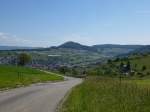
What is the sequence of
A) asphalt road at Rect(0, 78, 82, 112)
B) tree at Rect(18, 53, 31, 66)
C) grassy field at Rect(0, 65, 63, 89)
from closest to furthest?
asphalt road at Rect(0, 78, 82, 112) → grassy field at Rect(0, 65, 63, 89) → tree at Rect(18, 53, 31, 66)

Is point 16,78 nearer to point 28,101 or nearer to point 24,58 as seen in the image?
point 28,101

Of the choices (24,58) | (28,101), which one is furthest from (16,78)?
(24,58)

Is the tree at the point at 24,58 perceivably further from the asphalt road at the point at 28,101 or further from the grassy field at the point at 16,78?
the asphalt road at the point at 28,101

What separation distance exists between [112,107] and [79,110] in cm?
178

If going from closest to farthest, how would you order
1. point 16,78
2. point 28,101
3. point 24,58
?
point 28,101
point 16,78
point 24,58

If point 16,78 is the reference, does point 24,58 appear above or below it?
below

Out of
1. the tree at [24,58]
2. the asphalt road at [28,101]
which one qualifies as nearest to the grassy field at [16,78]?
the asphalt road at [28,101]

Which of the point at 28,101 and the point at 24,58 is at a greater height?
the point at 28,101

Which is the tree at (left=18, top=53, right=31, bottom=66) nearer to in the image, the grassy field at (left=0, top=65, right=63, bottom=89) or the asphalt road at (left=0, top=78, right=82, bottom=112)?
the grassy field at (left=0, top=65, right=63, bottom=89)

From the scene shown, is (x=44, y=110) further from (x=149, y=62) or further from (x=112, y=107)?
(x=149, y=62)

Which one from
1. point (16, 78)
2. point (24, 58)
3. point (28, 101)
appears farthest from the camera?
point (24, 58)

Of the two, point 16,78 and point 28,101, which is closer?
point 28,101

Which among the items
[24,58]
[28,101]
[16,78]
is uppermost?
[28,101]

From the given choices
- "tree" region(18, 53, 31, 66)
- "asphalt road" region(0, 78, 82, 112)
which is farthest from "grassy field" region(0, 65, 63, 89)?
"tree" region(18, 53, 31, 66)
